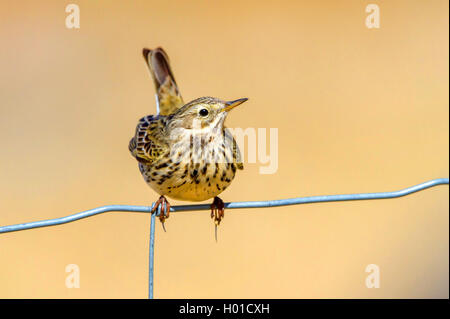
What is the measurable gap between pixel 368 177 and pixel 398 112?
2185 millimetres

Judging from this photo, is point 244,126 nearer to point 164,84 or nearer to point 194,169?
point 164,84

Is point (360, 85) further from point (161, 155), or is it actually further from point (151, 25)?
point (161, 155)

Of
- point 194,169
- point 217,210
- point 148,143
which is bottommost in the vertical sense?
point 217,210

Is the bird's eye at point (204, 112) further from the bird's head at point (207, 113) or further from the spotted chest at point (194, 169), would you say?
the spotted chest at point (194, 169)

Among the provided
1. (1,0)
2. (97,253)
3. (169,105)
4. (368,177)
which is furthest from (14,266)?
(1,0)

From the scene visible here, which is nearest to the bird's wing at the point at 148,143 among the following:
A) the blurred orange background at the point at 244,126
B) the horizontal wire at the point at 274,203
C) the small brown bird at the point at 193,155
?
the small brown bird at the point at 193,155

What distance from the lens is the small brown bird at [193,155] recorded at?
4.55 meters

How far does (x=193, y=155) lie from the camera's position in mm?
4617

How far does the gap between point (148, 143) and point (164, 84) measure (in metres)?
1.01

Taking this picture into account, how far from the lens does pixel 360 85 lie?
11.4 meters

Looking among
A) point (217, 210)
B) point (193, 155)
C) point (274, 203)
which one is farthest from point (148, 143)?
point (274, 203)

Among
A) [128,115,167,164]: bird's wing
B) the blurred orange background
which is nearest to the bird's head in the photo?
[128,115,167,164]: bird's wing

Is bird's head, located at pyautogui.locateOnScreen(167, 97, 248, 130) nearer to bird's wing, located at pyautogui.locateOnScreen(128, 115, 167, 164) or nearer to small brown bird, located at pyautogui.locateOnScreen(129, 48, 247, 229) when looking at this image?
small brown bird, located at pyautogui.locateOnScreen(129, 48, 247, 229)

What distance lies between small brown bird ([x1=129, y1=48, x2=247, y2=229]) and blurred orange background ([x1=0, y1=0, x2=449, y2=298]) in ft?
8.86
